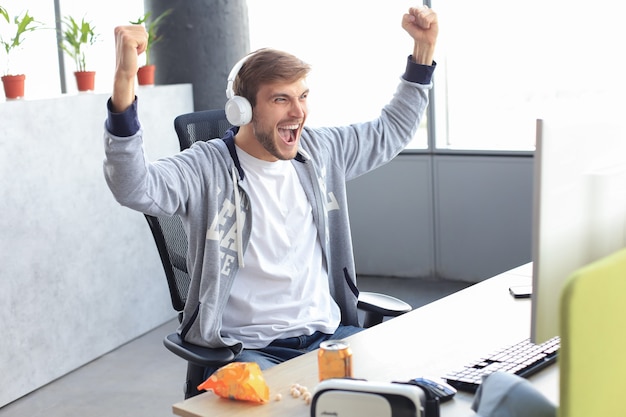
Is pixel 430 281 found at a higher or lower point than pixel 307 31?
lower

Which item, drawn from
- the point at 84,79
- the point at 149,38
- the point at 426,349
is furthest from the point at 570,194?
the point at 149,38

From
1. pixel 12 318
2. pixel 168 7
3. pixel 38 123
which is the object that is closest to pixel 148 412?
pixel 12 318

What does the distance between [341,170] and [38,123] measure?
167 centimetres

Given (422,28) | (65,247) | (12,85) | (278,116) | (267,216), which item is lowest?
(65,247)

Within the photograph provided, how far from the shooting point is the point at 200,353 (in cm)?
200

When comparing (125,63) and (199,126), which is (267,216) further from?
(125,63)

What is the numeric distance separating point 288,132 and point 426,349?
2.49 ft

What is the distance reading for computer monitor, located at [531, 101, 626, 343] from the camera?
1.40 m

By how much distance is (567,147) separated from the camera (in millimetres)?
1423

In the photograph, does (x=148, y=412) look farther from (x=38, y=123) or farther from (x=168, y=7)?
(x=168, y=7)

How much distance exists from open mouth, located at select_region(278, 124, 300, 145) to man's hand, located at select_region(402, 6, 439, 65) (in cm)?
45

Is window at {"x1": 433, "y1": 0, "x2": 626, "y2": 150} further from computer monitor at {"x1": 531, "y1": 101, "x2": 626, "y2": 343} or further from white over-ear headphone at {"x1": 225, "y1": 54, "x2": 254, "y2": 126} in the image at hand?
computer monitor at {"x1": 531, "y1": 101, "x2": 626, "y2": 343}

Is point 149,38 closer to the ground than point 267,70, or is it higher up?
higher up

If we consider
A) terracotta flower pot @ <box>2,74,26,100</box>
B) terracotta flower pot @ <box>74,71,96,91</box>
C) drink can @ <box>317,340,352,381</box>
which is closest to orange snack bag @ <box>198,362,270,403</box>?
drink can @ <box>317,340,352,381</box>
